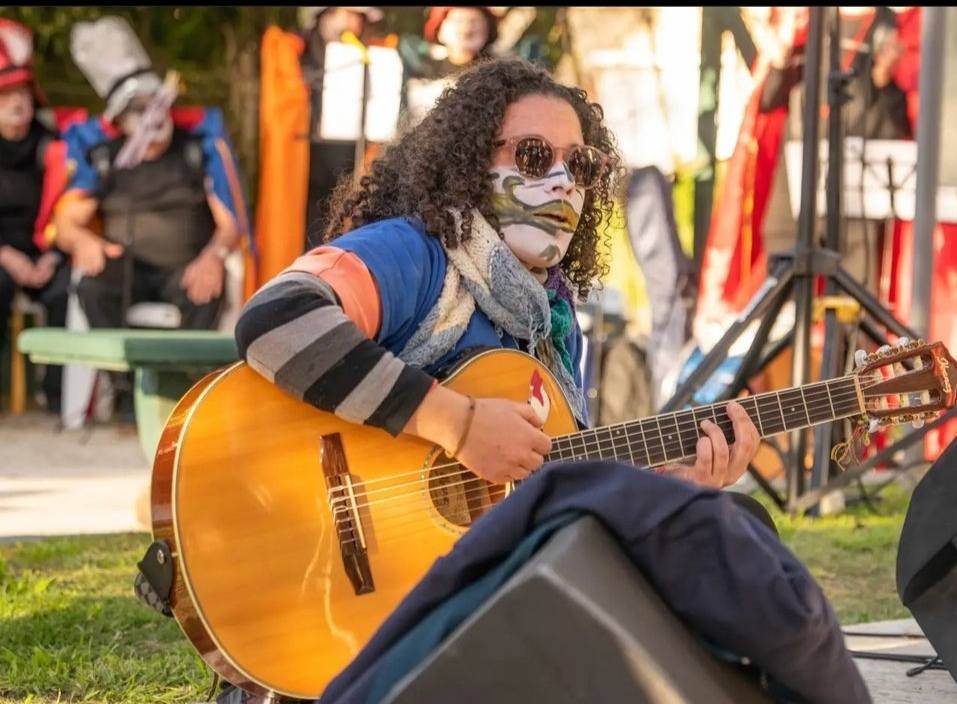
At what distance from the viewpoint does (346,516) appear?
8.11ft

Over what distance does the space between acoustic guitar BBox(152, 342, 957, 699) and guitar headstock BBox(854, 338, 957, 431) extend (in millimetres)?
477

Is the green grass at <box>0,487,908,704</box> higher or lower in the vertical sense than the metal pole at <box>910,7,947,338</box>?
lower

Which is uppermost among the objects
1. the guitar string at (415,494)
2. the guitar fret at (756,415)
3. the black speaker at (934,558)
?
the guitar fret at (756,415)

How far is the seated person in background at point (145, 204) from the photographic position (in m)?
8.65

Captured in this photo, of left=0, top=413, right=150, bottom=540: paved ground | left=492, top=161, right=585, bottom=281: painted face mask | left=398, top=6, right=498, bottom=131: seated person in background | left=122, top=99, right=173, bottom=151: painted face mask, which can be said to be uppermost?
left=398, top=6, right=498, bottom=131: seated person in background

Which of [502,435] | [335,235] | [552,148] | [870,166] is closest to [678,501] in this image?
[502,435]

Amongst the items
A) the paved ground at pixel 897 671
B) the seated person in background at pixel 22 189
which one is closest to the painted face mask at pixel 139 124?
the seated person in background at pixel 22 189

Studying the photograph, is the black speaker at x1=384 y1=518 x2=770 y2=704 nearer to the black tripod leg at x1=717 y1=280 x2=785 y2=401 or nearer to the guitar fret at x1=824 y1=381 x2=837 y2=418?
the guitar fret at x1=824 y1=381 x2=837 y2=418

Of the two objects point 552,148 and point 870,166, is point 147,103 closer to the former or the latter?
point 870,166

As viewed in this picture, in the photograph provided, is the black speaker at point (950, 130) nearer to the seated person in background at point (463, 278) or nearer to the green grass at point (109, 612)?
the green grass at point (109, 612)

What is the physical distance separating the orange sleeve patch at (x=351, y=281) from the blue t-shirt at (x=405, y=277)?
16mm

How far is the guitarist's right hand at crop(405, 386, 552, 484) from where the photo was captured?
2.48m

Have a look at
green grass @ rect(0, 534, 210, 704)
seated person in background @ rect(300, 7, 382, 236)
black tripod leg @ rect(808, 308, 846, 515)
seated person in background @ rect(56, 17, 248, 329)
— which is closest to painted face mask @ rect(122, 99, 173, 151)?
seated person in background @ rect(56, 17, 248, 329)

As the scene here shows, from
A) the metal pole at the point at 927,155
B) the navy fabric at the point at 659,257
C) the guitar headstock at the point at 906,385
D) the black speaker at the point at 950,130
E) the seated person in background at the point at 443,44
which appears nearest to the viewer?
the guitar headstock at the point at 906,385
